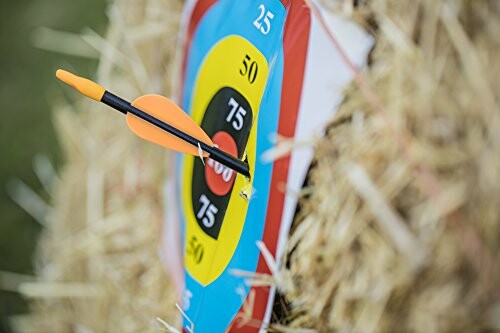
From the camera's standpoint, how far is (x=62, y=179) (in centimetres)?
125

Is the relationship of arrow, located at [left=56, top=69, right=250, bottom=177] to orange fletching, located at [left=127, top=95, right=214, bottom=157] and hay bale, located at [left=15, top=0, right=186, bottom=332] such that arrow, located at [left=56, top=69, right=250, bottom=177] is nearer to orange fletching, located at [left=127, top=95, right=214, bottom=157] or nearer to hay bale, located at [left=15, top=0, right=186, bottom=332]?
orange fletching, located at [left=127, top=95, right=214, bottom=157]

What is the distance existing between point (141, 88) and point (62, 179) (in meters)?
0.29

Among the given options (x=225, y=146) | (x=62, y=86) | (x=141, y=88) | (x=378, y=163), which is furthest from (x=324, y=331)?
(x=62, y=86)

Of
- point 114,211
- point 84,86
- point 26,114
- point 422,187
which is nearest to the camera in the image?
point 84,86

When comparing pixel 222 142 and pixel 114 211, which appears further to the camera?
pixel 114 211

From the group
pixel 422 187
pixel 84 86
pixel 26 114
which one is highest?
pixel 26 114

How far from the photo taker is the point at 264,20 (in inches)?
21.9

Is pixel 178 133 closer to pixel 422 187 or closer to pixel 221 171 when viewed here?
pixel 221 171

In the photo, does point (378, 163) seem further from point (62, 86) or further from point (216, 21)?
point (62, 86)

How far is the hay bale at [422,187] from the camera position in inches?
30.2

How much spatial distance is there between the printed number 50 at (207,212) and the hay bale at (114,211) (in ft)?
0.91

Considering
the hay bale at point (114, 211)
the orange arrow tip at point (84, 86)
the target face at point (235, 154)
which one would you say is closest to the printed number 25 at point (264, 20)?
the target face at point (235, 154)

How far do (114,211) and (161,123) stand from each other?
587mm

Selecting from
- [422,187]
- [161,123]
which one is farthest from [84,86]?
[422,187]
